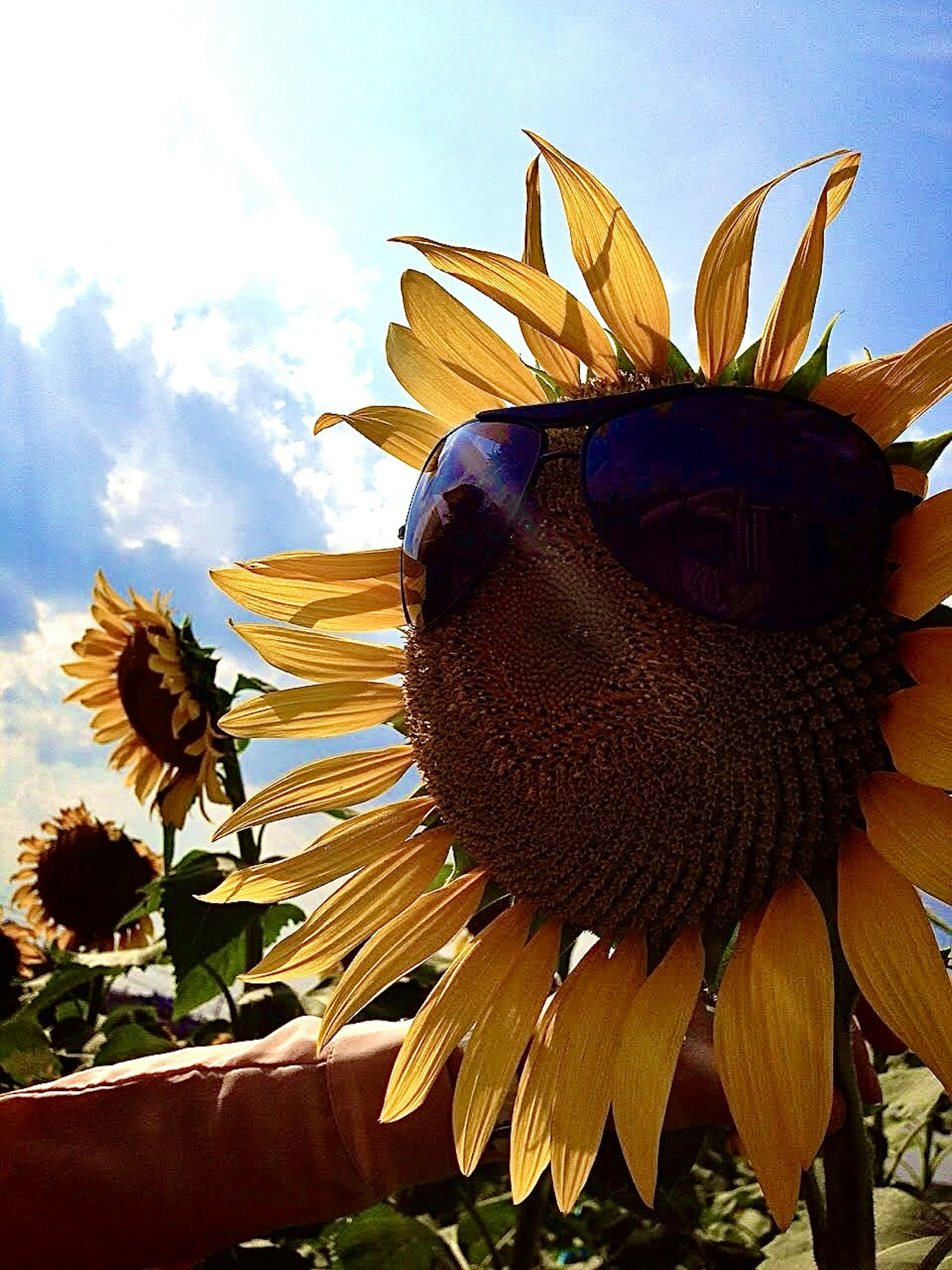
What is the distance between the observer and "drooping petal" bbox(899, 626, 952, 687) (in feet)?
2.96

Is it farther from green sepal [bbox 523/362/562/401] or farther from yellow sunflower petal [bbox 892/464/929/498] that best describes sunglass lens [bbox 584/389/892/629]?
green sepal [bbox 523/362/562/401]

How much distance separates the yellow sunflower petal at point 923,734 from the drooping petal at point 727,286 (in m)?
0.34

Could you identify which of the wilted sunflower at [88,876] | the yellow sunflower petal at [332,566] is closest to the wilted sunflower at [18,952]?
the wilted sunflower at [88,876]

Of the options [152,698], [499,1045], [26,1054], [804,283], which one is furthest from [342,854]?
[152,698]

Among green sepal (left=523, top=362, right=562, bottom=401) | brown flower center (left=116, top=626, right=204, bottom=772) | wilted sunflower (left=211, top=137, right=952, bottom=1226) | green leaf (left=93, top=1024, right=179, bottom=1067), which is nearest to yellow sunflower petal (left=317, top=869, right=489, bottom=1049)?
wilted sunflower (left=211, top=137, right=952, bottom=1226)

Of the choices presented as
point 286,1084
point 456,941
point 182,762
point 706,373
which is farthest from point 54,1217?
point 182,762

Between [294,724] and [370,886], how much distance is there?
23 cm

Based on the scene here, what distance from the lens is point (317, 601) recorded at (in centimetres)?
136

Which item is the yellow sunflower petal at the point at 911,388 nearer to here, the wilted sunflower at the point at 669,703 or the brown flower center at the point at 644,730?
the wilted sunflower at the point at 669,703

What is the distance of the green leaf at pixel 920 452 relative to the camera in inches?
37.2

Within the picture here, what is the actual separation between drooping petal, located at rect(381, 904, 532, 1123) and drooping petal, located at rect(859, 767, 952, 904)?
39cm

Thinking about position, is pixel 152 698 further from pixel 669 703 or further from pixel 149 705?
pixel 669 703

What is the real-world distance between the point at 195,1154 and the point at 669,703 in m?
0.64

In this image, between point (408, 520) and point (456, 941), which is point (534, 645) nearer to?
point (408, 520)
